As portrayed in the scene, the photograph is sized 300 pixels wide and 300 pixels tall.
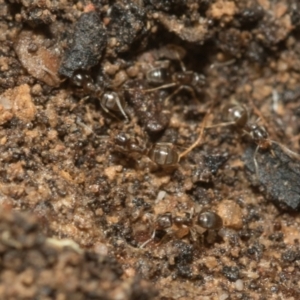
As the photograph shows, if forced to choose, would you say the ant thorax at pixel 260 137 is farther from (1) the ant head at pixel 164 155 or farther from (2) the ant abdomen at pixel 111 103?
(2) the ant abdomen at pixel 111 103

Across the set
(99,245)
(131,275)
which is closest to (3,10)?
(99,245)

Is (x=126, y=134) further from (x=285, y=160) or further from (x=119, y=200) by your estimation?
(x=285, y=160)

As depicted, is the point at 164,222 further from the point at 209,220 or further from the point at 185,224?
the point at 209,220

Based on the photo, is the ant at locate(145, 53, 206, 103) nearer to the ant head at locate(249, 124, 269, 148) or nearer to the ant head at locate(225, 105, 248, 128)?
the ant head at locate(225, 105, 248, 128)

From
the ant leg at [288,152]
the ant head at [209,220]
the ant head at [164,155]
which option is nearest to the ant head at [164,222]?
the ant head at [209,220]

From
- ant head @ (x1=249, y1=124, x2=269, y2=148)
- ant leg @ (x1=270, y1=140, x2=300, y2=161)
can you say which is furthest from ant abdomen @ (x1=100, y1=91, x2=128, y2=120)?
ant leg @ (x1=270, y1=140, x2=300, y2=161)

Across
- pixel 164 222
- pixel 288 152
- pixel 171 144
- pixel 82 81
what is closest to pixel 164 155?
pixel 171 144
